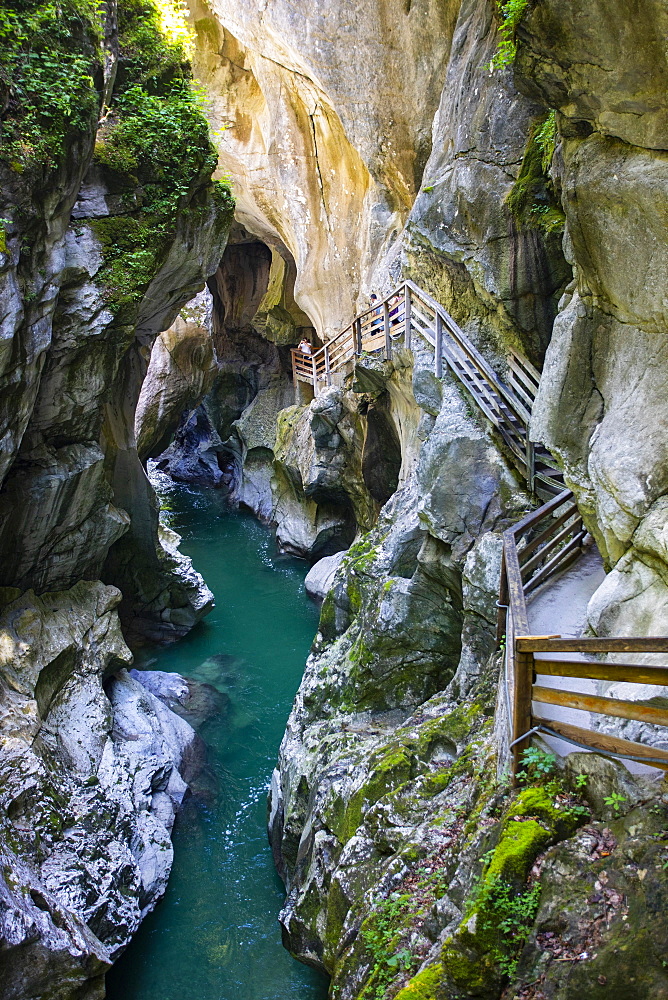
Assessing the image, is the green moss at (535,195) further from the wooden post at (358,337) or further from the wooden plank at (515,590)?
the wooden post at (358,337)

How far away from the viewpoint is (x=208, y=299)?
24.4 metres

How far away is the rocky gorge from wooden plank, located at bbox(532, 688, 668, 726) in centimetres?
39

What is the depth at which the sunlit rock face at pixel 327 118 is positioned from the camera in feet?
47.4

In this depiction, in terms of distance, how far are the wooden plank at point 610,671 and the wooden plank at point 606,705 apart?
0.12m

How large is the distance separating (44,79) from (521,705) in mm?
9841

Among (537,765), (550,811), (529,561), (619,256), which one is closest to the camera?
(550,811)

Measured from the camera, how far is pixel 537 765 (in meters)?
4.30

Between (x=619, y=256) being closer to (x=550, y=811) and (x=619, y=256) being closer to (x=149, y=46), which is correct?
(x=550, y=811)

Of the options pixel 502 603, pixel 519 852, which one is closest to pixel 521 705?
pixel 519 852

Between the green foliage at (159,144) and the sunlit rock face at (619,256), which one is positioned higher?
the green foliage at (159,144)

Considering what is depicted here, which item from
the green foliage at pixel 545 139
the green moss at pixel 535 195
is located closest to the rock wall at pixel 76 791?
the green moss at pixel 535 195

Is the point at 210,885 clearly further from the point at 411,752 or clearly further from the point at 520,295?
the point at 520,295

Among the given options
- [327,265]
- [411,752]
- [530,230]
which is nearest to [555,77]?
[530,230]

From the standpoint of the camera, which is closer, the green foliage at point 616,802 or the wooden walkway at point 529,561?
the wooden walkway at point 529,561
